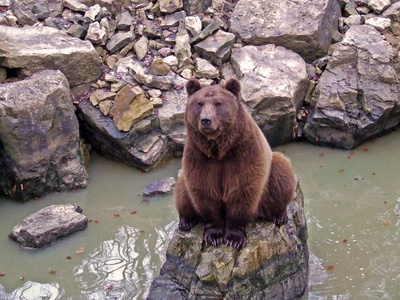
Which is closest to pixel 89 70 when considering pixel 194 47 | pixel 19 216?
pixel 194 47

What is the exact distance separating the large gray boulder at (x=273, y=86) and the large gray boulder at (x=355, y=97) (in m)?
0.44

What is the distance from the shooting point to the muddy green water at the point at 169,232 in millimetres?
6539

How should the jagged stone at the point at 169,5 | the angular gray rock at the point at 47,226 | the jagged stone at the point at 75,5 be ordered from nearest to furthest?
the angular gray rock at the point at 47,226 → the jagged stone at the point at 75,5 → the jagged stone at the point at 169,5

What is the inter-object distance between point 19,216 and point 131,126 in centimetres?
253

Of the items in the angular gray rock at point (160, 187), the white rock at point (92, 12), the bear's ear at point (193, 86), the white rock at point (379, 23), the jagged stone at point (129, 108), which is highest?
the bear's ear at point (193, 86)

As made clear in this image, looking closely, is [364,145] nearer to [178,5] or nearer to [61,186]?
[178,5]

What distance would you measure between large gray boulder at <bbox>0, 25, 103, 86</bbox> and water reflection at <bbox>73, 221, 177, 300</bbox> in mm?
3513

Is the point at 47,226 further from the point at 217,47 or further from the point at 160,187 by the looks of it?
the point at 217,47

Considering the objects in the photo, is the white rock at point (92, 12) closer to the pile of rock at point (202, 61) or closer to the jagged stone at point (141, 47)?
the pile of rock at point (202, 61)

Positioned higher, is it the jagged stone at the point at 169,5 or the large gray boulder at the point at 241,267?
the jagged stone at the point at 169,5

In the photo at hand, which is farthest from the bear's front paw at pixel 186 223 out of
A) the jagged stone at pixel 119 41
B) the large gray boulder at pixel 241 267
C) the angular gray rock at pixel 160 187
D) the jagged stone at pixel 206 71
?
the jagged stone at pixel 119 41

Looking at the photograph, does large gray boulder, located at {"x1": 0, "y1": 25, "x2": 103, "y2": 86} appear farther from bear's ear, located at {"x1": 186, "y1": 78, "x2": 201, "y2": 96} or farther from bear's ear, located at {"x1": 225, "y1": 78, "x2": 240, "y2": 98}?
bear's ear, located at {"x1": 225, "y1": 78, "x2": 240, "y2": 98}

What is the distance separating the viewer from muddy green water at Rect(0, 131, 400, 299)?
21.5ft

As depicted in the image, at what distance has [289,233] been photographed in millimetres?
5965
